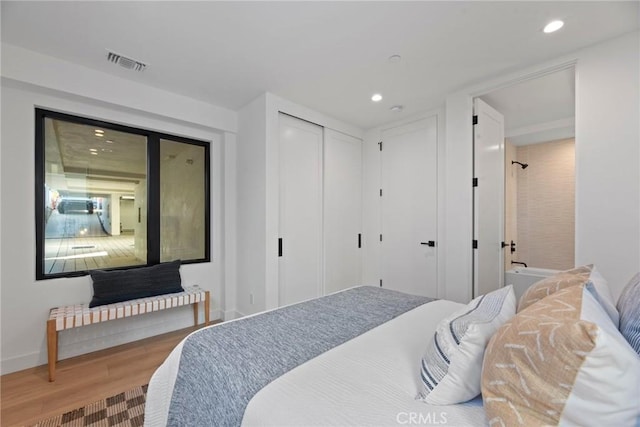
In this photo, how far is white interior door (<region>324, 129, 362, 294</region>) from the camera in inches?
143

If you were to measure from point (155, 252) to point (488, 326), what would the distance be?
128 inches

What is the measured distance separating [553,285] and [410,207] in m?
2.47

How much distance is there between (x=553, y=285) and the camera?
3.79ft

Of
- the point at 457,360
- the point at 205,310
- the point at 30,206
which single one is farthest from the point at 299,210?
the point at 457,360

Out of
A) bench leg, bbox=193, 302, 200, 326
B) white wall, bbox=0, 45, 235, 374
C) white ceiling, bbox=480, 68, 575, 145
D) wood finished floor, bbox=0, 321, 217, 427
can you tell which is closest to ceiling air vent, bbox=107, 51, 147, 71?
white wall, bbox=0, 45, 235, 374

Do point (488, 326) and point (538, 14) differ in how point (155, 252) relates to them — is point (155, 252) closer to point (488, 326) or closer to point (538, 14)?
point (488, 326)

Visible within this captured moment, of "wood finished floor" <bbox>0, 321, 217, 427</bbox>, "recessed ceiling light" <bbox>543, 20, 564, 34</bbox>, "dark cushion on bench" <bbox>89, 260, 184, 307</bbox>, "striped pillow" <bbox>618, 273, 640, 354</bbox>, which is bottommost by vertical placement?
"wood finished floor" <bbox>0, 321, 217, 427</bbox>

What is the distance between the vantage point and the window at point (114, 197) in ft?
8.23

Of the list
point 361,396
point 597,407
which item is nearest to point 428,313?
point 361,396

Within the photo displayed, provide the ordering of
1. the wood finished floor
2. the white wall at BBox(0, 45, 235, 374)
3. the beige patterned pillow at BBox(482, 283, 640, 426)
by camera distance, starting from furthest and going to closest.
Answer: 1. the white wall at BBox(0, 45, 235, 374)
2. the wood finished floor
3. the beige patterned pillow at BBox(482, 283, 640, 426)

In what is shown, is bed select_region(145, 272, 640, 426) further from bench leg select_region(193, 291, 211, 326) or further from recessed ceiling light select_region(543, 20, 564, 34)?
recessed ceiling light select_region(543, 20, 564, 34)

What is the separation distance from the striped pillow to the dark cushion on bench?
11.0 feet

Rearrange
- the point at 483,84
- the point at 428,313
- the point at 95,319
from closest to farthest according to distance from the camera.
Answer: the point at 428,313 < the point at 95,319 < the point at 483,84

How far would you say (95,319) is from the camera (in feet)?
7.66
